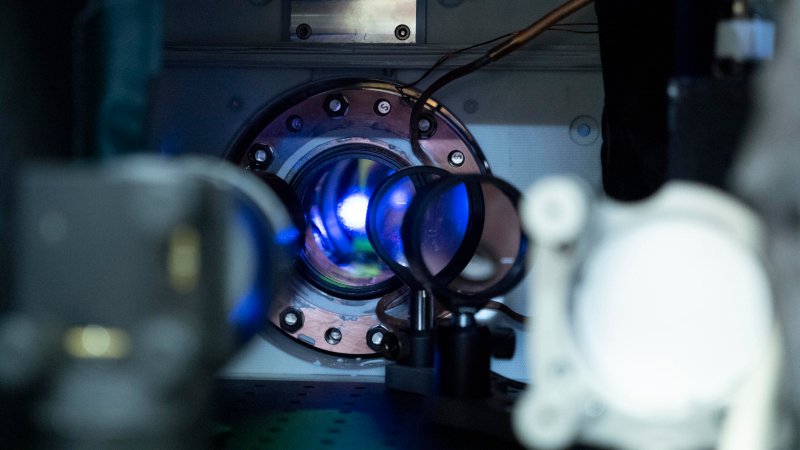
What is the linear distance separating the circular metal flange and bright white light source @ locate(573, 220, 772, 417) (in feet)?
2.90

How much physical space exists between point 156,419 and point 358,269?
1.00 metres

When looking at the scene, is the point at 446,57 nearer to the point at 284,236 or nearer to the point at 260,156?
the point at 260,156

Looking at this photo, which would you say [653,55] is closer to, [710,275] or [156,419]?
[710,275]

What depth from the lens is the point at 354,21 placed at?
4.75ft

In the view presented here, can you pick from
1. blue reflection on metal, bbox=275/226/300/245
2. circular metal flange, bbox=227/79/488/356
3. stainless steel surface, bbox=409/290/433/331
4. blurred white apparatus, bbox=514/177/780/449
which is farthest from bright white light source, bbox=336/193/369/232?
blurred white apparatus, bbox=514/177/780/449

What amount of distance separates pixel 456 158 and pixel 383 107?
6.2 inches

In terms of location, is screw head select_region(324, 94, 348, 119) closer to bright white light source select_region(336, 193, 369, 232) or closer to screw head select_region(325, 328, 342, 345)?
bright white light source select_region(336, 193, 369, 232)

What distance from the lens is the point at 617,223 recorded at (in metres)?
0.58

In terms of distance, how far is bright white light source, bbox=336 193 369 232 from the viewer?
5.20ft

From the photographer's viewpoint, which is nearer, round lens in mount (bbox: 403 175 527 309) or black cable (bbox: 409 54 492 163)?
round lens in mount (bbox: 403 175 527 309)

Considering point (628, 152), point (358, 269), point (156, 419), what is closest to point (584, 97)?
point (628, 152)

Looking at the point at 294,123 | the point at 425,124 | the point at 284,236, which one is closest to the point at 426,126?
the point at 425,124

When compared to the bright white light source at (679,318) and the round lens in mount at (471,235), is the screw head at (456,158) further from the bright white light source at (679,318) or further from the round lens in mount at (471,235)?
the bright white light source at (679,318)

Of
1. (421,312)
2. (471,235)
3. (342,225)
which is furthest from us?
(342,225)
